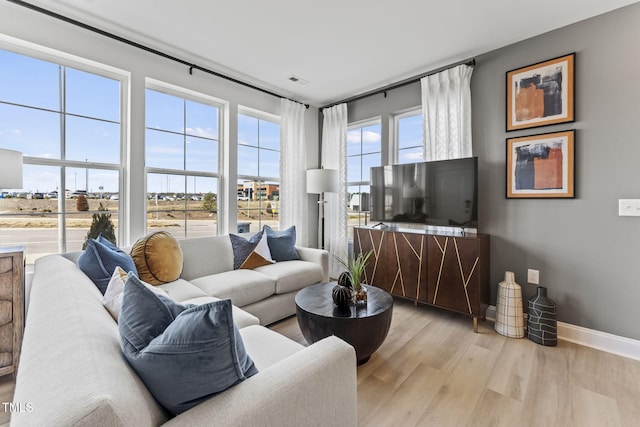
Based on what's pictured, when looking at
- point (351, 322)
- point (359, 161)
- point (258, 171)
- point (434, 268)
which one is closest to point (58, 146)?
point (258, 171)

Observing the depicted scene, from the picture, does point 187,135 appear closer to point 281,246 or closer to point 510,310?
point 281,246

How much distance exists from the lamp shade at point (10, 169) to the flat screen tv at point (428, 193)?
3.04 meters

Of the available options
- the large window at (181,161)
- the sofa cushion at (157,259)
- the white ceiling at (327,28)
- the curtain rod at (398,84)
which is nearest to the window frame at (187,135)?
the large window at (181,161)

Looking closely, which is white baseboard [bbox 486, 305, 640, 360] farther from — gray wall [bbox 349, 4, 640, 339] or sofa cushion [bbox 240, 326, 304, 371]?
sofa cushion [bbox 240, 326, 304, 371]

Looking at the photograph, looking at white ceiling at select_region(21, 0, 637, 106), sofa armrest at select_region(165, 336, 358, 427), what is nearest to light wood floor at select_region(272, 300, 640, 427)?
sofa armrest at select_region(165, 336, 358, 427)

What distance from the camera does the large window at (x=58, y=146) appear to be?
221cm

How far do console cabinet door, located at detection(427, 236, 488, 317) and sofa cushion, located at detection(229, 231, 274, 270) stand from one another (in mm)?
1666

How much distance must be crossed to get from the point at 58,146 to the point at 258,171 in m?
1.97

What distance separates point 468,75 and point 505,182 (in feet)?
3.71

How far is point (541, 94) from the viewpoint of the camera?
2.48 m

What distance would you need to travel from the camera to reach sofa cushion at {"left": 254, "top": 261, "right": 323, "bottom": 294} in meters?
2.68

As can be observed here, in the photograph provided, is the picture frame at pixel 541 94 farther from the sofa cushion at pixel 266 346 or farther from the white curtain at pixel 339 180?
the sofa cushion at pixel 266 346

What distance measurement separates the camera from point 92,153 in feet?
8.33

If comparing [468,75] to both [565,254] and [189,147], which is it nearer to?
[565,254]
